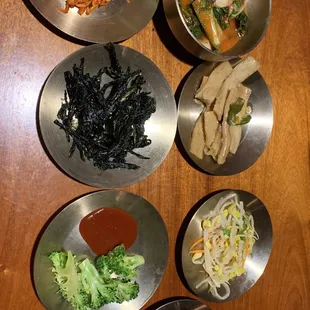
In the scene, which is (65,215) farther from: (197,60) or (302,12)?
(302,12)

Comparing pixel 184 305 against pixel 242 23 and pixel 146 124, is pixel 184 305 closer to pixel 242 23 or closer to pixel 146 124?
pixel 146 124

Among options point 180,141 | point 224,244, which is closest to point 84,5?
point 180,141

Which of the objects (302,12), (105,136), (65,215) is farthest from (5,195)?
(302,12)

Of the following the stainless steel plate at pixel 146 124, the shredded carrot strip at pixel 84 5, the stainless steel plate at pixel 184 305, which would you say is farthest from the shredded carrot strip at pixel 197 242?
the shredded carrot strip at pixel 84 5

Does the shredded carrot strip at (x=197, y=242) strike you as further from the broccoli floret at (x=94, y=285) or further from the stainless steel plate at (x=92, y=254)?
the broccoli floret at (x=94, y=285)

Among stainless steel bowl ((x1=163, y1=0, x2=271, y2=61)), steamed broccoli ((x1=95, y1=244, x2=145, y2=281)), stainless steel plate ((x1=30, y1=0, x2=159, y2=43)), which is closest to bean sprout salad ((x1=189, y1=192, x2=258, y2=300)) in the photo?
steamed broccoli ((x1=95, y1=244, x2=145, y2=281))

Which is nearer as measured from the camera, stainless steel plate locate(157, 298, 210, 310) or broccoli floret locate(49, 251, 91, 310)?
broccoli floret locate(49, 251, 91, 310)

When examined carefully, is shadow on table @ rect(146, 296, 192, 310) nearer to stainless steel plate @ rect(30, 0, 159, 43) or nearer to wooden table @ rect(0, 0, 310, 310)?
wooden table @ rect(0, 0, 310, 310)
